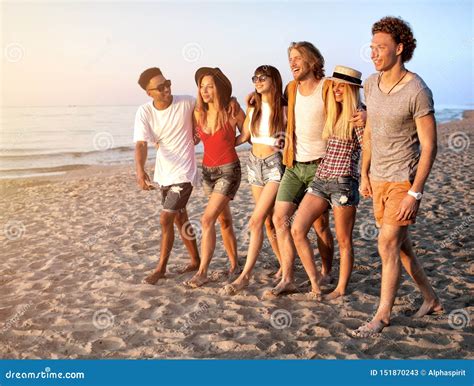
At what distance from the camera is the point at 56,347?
4055 millimetres

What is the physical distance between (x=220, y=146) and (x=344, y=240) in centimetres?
131

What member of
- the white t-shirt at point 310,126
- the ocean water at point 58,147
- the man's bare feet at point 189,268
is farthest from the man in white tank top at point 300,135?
the ocean water at point 58,147

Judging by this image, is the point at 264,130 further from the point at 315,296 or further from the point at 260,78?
the point at 315,296

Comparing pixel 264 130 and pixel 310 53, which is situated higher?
pixel 310 53

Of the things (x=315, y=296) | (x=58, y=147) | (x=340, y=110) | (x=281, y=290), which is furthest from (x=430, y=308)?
(x=58, y=147)

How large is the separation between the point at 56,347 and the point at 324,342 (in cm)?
191

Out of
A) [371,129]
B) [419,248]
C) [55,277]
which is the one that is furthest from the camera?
[419,248]

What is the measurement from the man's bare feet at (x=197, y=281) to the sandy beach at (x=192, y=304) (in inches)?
2.2

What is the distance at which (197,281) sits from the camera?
5059mm

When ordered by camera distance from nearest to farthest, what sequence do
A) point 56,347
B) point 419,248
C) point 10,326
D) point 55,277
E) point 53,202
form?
1. point 56,347
2. point 10,326
3. point 55,277
4. point 419,248
5. point 53,202

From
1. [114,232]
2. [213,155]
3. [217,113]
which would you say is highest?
[217,113]

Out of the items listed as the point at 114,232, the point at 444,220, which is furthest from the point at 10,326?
the point at 444,220

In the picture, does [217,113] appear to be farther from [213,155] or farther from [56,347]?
[56,347]

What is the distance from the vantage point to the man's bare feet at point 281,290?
4.71 metres
